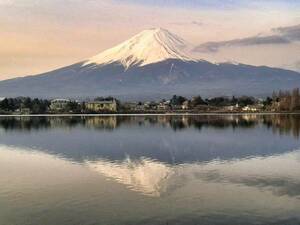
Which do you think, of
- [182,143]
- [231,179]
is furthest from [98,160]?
[182,143]

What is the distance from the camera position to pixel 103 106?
284 ft

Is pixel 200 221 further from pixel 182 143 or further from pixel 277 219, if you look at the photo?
pixel 182 143

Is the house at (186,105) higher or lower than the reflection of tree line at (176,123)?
higher

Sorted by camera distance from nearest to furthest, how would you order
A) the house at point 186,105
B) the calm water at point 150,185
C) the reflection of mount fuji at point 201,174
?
the calm water at point 150,185
the reflection of mount fuji at point 201,174
the house at point 186,105

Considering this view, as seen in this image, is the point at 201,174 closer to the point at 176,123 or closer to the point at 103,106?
the point at 176,123

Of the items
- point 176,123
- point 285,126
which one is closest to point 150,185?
point 285,126

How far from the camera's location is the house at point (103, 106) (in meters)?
84.1

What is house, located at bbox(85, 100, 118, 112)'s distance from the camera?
84.1 m

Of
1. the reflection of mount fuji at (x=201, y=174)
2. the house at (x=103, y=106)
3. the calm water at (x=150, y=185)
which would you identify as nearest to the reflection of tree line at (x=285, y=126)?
the calm water at (x=150, y=185)

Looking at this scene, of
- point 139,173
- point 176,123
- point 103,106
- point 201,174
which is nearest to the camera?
point 201,174

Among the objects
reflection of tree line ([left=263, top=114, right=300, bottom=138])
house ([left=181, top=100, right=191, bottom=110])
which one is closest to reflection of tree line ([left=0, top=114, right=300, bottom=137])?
reflection of tree line ([left=263, top=114, right=300, bottom=138])

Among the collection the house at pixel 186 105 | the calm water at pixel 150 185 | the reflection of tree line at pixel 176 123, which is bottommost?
the reflection of tree line at pixel 176 123

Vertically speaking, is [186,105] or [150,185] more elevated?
[186,105]

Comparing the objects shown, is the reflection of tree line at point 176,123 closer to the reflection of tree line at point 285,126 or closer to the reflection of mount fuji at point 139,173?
the reflection of tree line at point 285,126
